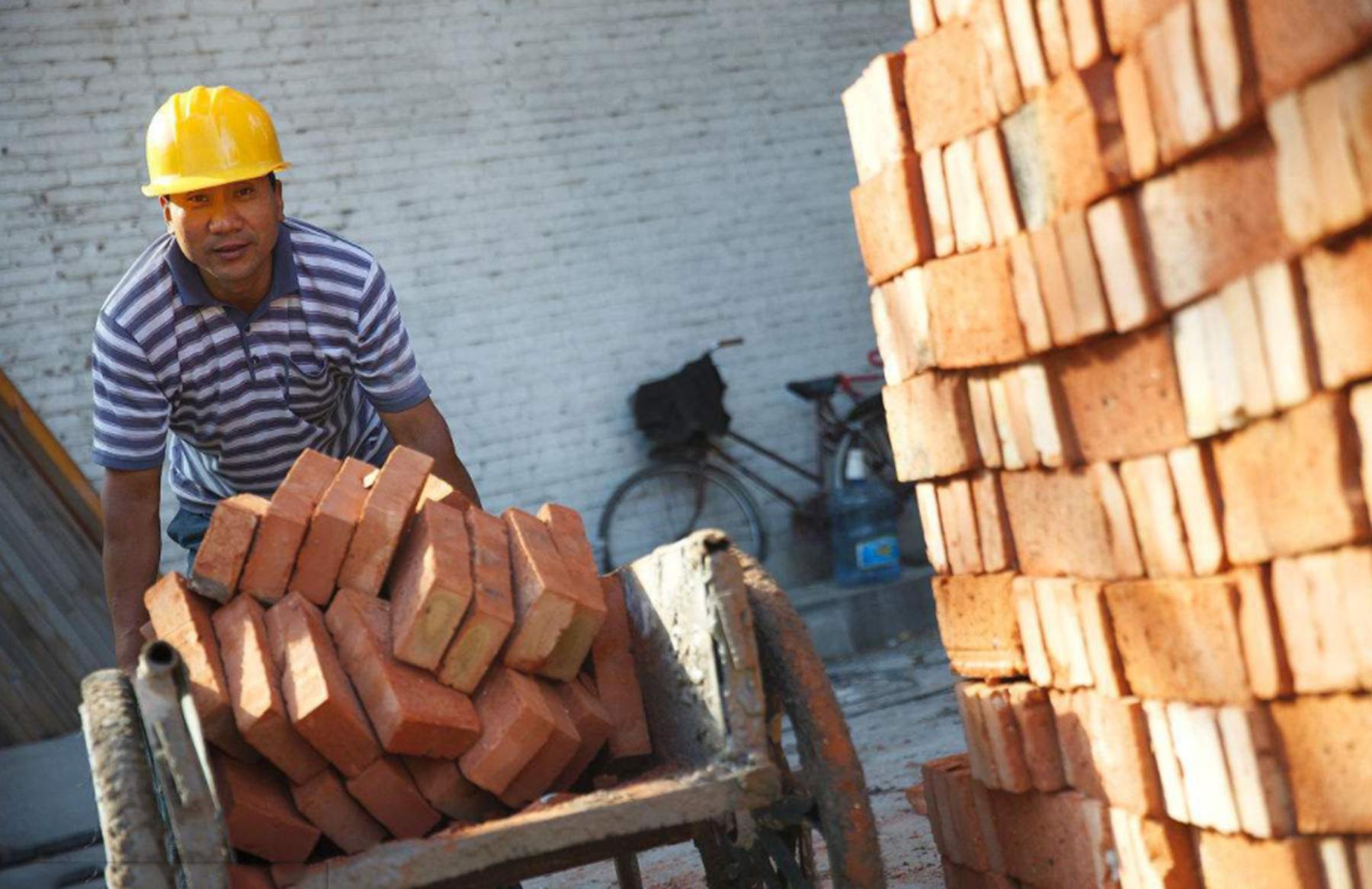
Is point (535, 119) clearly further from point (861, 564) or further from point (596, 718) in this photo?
point (596, 718)

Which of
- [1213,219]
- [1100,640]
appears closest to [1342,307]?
[1213,219]

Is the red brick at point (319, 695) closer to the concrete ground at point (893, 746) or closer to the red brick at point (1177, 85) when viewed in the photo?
the red brick at point (1177, 85)

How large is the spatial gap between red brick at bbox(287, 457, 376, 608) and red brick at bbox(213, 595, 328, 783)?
122 mm

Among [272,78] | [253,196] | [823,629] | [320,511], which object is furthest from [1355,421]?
[272,78]

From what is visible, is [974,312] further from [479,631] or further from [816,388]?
[816,388]

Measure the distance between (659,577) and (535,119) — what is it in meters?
7.33

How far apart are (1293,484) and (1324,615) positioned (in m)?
0.19

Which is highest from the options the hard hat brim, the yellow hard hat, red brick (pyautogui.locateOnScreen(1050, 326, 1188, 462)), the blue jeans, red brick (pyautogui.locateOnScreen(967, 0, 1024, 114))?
the yellow hard hat

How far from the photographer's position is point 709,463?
1064cm

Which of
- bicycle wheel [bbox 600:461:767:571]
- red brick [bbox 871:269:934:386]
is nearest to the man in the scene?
red brick [bbox 871:269:934:386]

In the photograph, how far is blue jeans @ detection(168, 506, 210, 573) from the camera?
13.5 ft

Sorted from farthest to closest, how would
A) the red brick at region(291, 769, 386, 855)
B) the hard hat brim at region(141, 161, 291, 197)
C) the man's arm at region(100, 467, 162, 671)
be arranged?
the hard hat brim at region(141, 161, 291, 197), the man's arm at region(100, 467, 162, 671), the red brick at region(291, 769, 386, 855)

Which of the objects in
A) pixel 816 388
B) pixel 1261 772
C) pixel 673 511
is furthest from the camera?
pixel 816 388

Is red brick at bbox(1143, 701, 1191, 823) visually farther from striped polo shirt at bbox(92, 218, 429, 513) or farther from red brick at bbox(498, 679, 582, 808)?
striped polo shirt at bbox(92, 218, 429, 513)
